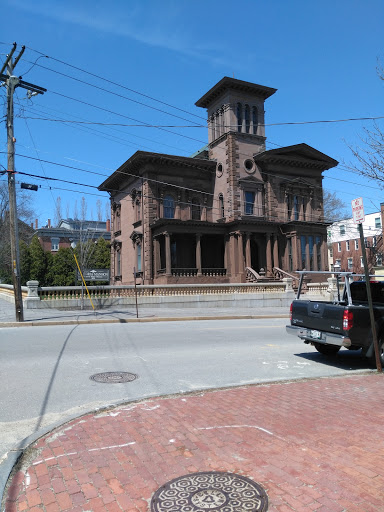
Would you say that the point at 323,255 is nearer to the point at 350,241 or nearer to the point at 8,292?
the point at 8,292

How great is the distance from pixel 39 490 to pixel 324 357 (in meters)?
7.60

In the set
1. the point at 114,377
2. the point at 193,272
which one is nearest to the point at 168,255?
the point at 193,272

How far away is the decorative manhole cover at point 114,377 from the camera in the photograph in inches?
279

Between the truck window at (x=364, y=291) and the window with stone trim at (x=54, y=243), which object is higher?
the window with stone trim at (x=54, y=243)

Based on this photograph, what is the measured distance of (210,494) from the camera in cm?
332

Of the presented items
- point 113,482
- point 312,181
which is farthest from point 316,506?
point 312,181

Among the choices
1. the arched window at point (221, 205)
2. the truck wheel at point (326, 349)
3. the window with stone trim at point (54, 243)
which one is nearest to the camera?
the truck wheel at point (326, 349)

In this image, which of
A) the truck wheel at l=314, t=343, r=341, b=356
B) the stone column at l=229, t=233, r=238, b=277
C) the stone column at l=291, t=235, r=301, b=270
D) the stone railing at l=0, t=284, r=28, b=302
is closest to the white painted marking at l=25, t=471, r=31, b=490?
the truck wheel at l=314, t=343, r=341, b=356

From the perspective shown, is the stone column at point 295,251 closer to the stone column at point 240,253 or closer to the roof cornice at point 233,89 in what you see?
the stone column at point 240,253

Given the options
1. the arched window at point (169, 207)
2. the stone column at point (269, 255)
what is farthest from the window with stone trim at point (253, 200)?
the arched window at point (169, 207)

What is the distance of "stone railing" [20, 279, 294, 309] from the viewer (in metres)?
21.6

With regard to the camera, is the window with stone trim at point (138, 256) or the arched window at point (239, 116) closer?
the arched window at point (239, 116)

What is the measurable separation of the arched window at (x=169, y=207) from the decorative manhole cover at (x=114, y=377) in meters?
26.8

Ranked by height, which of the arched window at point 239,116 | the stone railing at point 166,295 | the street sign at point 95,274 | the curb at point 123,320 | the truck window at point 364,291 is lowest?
the curb at point 123,320
